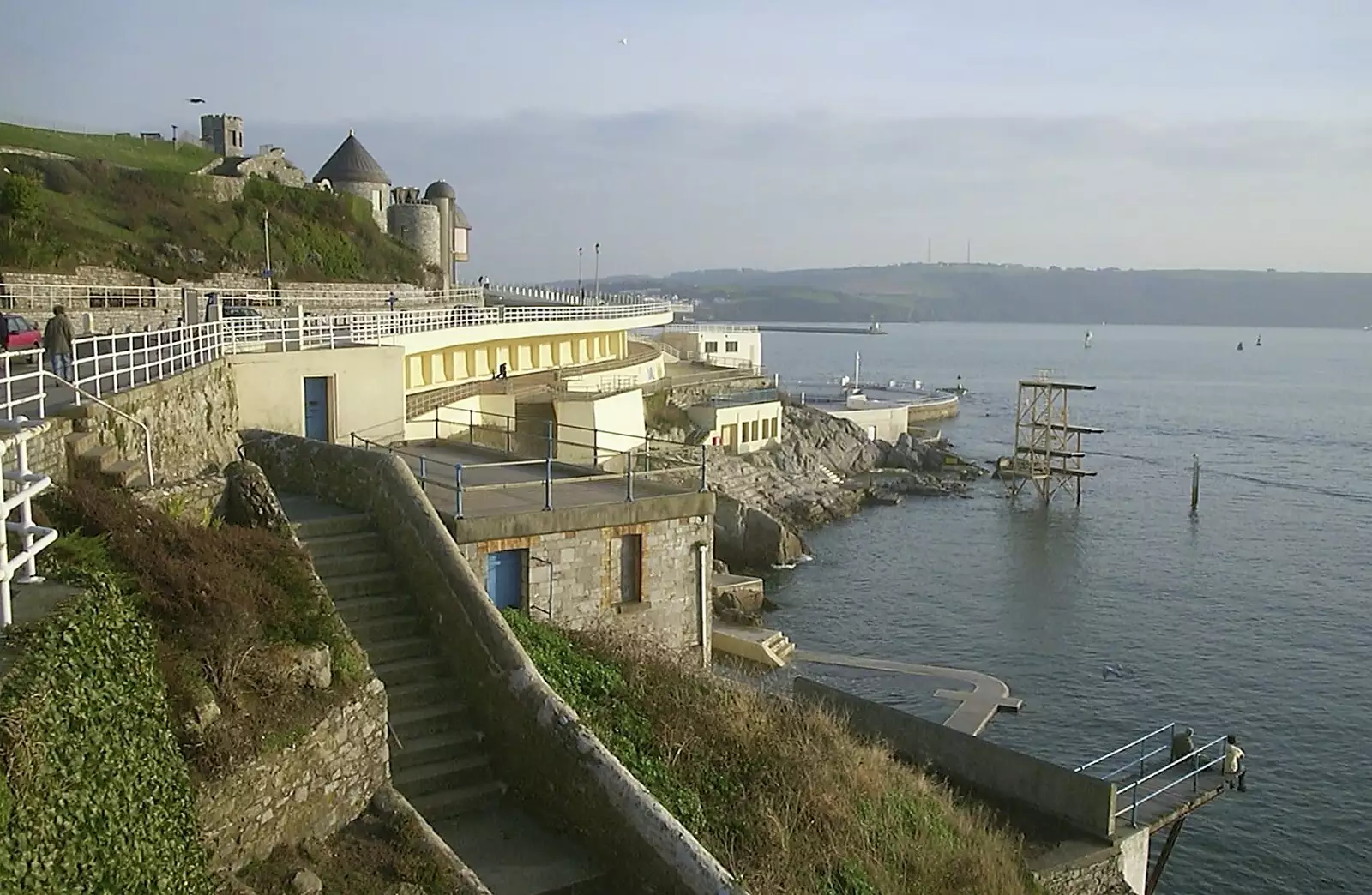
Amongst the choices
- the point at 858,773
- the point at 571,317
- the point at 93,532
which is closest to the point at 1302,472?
the point at 571,317

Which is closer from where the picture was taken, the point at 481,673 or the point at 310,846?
the point at 310,846

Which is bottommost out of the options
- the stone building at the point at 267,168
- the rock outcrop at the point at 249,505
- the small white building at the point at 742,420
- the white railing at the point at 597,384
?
the small white building at the point at 742,420

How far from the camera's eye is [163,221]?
52.4m

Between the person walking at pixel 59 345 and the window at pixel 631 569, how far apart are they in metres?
8.28

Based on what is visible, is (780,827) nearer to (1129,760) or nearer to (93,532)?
(93,532)

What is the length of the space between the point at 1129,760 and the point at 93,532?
71.5ft

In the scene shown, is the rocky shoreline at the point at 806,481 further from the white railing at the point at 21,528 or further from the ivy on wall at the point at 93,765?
the ivy on wall at the point at 93,765

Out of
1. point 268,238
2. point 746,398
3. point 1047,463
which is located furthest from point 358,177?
point 1047,463

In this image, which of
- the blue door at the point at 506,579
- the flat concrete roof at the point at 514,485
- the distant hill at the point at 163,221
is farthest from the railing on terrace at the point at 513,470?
the distant hill at the point at 163,221

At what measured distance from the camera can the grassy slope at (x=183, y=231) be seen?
45781 millimetres

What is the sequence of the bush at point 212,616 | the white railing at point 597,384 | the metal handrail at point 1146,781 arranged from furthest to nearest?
the white railing at point 597,384 → the metal handrail at point 1146,781 → the bush at point 212,616

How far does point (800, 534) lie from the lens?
158 ft

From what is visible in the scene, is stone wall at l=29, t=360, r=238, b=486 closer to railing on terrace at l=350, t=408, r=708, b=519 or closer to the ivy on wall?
railing on terrace at l=350, t=408, r=708, b=519

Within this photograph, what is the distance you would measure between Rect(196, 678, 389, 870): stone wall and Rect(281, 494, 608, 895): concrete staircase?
1065mm
